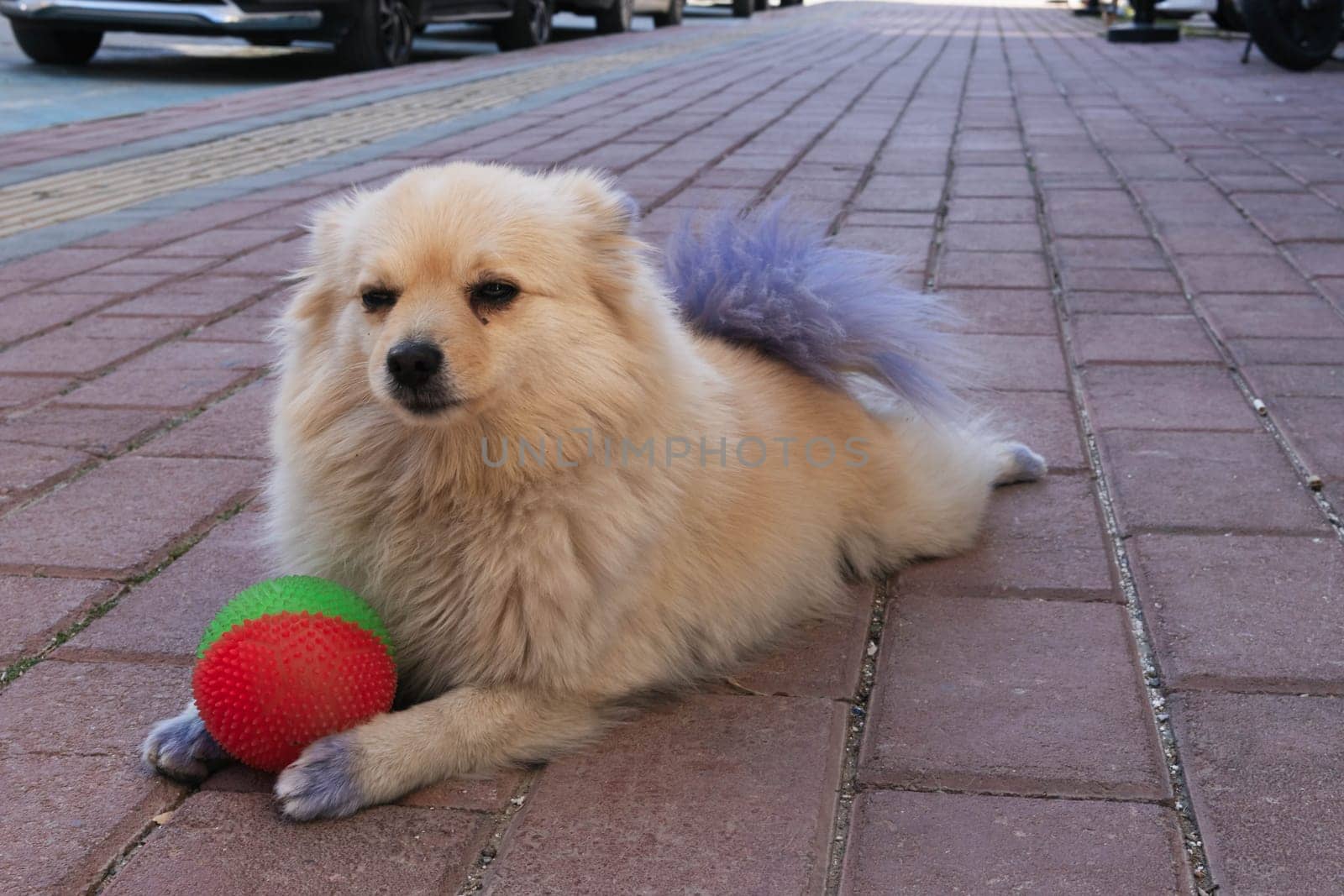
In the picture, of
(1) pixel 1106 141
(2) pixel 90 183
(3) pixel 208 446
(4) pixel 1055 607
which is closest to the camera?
(4) pixel 1055 607

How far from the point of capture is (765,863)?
1.85 meters

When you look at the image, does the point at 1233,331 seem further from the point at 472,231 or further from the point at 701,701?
the point at 472,231

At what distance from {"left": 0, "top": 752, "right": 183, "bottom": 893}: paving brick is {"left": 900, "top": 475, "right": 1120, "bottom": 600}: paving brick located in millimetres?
1555

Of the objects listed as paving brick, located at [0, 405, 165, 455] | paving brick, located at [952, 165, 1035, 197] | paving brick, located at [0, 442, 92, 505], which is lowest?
paving brick, located at [0, 442, 92, 505]

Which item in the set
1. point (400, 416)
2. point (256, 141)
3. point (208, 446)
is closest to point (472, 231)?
point (400, 416)

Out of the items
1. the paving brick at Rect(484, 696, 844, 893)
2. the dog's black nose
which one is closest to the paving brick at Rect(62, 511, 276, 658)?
the dog's black nose

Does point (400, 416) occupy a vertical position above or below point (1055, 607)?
above

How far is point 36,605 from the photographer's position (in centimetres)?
261

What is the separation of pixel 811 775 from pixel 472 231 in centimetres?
106

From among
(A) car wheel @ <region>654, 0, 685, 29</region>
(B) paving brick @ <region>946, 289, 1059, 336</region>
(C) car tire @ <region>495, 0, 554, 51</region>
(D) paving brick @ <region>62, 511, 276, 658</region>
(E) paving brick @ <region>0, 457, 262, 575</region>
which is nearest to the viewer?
(D) paving brick @ <region>62, 511, 276, 658</region>

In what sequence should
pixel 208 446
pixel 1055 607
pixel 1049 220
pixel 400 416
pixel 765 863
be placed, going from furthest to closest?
pixel 1049 220 < pixel 208 446 < pixel 1055 607 < pixel 400 416 < pixel 765 863

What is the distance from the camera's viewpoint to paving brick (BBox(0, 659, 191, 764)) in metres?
2.15

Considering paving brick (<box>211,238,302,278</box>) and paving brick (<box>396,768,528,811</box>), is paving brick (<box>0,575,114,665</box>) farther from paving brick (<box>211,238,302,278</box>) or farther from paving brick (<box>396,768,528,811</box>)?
paving brick (<box>211,238,302,278</box>)

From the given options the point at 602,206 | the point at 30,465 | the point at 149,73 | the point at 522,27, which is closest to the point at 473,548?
the point at 602,206
